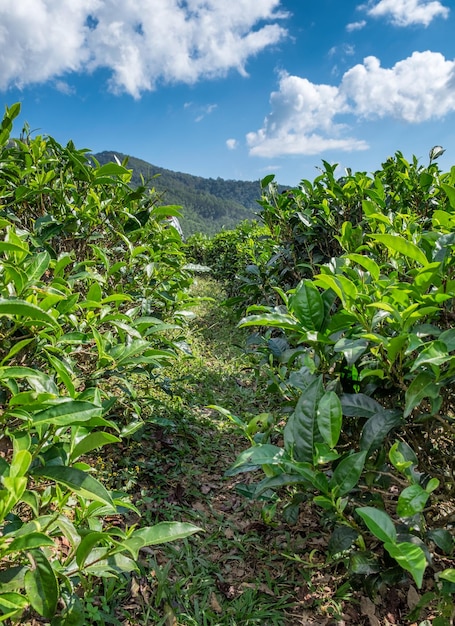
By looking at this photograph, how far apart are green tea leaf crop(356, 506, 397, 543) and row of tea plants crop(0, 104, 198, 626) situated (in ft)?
1.62

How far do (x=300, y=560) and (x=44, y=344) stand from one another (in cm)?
136

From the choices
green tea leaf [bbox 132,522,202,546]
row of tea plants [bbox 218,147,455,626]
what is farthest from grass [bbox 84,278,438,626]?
green tea leaf [bbox 132,522,202,546]

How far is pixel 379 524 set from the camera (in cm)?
105

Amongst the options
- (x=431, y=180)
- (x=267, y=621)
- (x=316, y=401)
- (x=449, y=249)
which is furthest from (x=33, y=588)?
(x=431, y=180)

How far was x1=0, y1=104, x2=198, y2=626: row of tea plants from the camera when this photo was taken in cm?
103

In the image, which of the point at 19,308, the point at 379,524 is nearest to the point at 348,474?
the point at 379,524

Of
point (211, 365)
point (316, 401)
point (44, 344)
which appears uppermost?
point (44, 344)

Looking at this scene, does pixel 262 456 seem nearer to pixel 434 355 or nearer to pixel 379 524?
pixel 379 524

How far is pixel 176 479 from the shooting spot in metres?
2.44

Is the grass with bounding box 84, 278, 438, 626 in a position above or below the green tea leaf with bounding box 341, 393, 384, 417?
below

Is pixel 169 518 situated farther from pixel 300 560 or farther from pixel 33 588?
pixel 33 588

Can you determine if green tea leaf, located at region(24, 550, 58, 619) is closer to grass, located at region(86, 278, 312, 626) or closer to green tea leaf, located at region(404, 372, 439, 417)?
grass, located at region(86, 278, 312, 626)

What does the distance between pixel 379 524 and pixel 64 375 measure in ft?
3.02

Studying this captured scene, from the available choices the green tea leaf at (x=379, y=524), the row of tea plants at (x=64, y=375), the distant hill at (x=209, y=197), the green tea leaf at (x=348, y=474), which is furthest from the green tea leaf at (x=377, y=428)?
the distant hill at (x=209, y=197)
